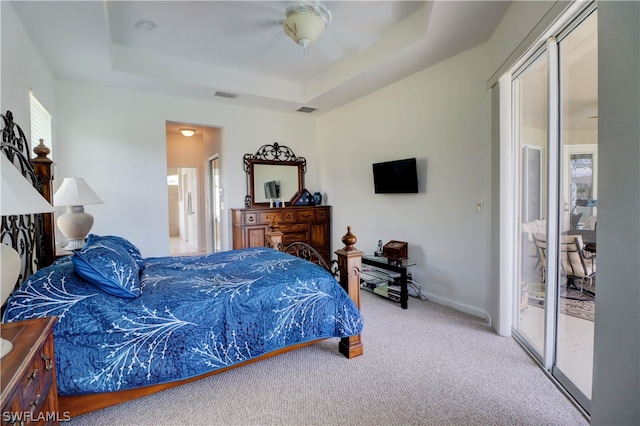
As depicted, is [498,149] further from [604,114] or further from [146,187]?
[146,187]

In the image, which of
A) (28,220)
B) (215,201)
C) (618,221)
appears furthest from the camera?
(215,201)

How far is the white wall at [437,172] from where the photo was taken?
3160mm

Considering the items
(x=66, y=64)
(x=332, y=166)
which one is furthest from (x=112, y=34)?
(x=332, y=166)

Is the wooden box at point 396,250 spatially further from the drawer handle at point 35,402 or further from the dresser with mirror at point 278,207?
the drawer handle at point 35,402

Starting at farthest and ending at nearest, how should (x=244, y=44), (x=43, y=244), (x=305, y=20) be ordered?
(x=244, y=44)
(x=305, y=20)
(x=43, y=244)

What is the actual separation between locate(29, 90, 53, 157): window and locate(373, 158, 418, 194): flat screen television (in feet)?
12.3

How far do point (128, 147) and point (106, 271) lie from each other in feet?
9.91

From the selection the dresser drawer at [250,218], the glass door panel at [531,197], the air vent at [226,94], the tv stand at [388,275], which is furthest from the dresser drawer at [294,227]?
the glass door panel at [531,197]

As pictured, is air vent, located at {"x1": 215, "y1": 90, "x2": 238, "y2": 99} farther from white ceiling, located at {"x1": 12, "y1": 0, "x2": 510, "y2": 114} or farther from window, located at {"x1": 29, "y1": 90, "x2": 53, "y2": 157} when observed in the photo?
window, located at {"x1": 29, "y1": 90, "x2": 53, "y2": 157}

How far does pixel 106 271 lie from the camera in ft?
5.78

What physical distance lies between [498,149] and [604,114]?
1.49 metres

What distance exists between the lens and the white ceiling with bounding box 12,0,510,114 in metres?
2.58

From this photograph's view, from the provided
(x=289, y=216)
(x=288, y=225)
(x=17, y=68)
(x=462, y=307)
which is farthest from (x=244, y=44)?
(x=462, y=307)

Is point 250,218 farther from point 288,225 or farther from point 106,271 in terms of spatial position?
point 106,271
